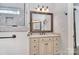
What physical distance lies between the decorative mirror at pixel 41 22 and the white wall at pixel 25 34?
4cm

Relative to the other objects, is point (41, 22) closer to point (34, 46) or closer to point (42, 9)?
point (42, 9)

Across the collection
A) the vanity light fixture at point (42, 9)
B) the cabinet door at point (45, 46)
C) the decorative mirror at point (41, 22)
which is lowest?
the cabinet door at point (45, 46)

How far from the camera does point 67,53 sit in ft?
3.48

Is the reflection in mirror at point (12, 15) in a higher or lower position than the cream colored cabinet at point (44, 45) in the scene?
higher

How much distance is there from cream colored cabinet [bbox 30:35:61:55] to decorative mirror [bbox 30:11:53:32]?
86mm

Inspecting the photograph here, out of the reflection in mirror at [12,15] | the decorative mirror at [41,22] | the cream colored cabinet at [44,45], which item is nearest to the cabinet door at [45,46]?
the cream colored cabinet at [44,45]

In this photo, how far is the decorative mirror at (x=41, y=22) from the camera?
1.16 meters

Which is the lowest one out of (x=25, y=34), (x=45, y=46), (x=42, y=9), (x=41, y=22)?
(x=45, y=46)

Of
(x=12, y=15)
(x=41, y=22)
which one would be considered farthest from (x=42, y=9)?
(x=12, y=15)

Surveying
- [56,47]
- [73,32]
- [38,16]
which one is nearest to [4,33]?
[38,16]

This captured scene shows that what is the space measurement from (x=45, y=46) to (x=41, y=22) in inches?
10.4

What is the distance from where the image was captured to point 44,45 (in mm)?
1132

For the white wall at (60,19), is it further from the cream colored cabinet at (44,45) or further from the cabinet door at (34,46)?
the cabinet door at (34,46)

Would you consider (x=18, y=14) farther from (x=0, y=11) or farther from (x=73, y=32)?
(x=73, y=32)
